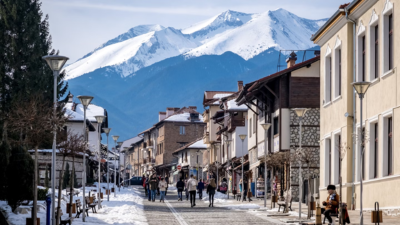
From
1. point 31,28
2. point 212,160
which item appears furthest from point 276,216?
point 212,160

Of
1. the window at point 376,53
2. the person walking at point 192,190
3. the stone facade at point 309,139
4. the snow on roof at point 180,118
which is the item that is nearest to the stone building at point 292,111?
the stone facade at point 309,139

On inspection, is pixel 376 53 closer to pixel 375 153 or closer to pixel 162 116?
pixel 375 153

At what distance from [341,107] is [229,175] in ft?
A: 130

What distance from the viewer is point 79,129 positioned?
72.4 meters

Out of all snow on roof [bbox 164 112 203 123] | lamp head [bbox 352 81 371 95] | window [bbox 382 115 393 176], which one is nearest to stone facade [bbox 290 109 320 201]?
window [bbox 382 115 393 176]

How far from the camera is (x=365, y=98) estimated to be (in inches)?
1088

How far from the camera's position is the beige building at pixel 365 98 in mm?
24609

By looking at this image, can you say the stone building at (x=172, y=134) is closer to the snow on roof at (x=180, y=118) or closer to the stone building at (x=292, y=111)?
the snow on roof at (x=180, y=118)

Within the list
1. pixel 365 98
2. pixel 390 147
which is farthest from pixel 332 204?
pixel 365 98

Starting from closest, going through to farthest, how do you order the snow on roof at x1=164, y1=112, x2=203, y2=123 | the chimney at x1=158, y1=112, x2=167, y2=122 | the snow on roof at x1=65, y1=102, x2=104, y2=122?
1. the snow on roof at x1=65, y1=102, x2=104, y2=122
2. the snow on roof at x1=164, y1=112, x2=203, y2=123
3. the chimney at x1=158, y1=112, x2=167, y2=122

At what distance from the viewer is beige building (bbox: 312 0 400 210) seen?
24.6 m

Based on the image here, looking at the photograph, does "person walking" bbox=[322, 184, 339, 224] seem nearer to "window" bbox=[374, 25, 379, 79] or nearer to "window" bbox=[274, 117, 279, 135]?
"window" bbox=[374, 25, 379, 79]

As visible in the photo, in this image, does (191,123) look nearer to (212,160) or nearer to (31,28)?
(212,160)

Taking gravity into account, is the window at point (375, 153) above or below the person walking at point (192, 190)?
above
